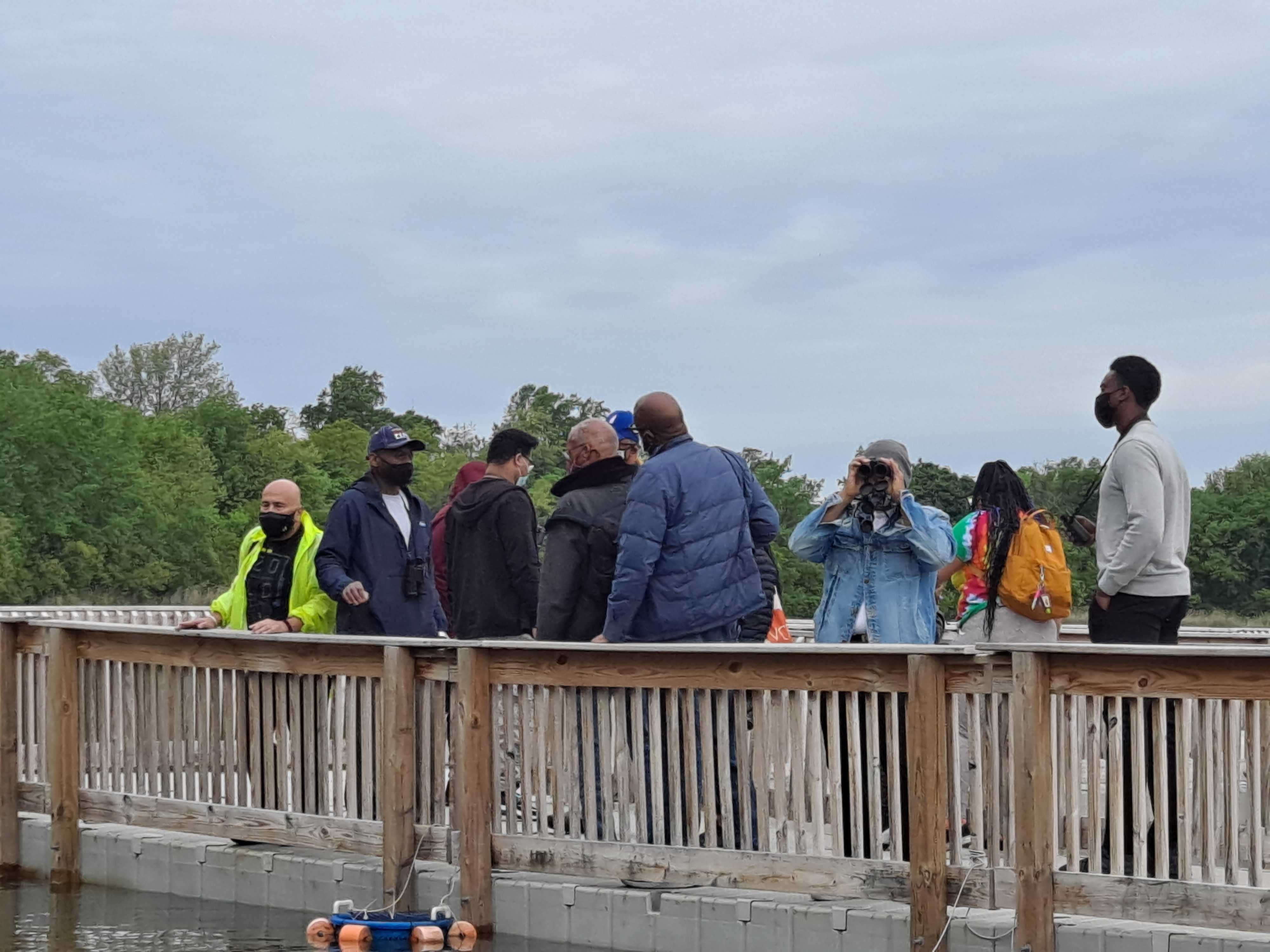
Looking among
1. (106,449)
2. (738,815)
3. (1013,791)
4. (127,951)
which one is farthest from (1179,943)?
(106,449)

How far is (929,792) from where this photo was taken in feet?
23.4

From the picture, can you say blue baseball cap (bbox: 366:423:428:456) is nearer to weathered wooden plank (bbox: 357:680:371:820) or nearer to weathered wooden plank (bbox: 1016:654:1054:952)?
weathered wooden plank (bbox: 357:680:371:820)

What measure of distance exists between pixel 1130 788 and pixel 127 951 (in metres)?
4.20

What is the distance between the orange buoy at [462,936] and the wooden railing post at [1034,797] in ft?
7.97

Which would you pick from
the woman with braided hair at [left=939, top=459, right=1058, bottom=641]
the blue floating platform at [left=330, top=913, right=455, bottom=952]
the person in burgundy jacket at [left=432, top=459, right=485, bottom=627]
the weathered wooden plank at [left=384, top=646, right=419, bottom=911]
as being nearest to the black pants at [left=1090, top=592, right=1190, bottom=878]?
the woman with braided hair at [left=939, top=459, right=1058, bottom=641]

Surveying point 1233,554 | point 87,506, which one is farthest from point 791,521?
point 87,506

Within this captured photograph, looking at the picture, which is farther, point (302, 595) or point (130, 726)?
point (302, 595)

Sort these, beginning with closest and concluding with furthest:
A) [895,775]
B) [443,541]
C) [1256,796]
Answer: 1. [1256,796]
2. [895,775]
3. [443,541]

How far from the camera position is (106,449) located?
96.1 meters

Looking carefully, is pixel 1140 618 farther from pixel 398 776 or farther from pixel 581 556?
pixel 398 776

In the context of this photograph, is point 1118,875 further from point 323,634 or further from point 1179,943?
point 323,634

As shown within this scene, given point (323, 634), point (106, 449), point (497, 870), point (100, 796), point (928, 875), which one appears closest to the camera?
point (928, 875)

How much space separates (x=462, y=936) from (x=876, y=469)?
8.65 feet

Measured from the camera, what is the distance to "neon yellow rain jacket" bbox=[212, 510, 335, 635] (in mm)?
10148
